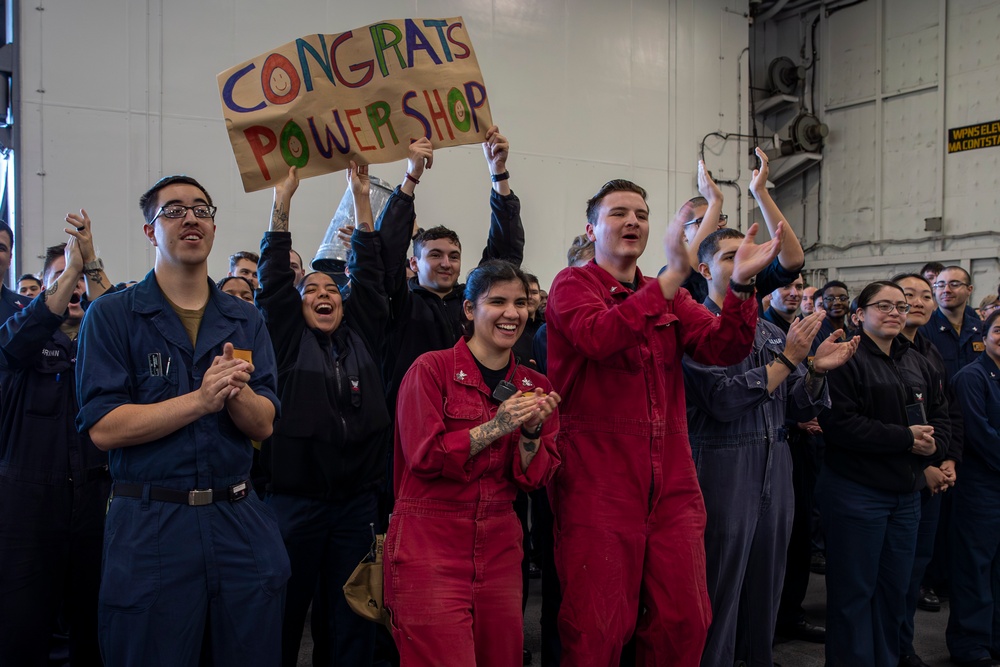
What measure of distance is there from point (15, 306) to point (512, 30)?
5.98 meters

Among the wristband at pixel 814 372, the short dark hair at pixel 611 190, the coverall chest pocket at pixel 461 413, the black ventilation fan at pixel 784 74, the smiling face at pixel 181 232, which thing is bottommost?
the coverall chest pocket at pixel 461 413

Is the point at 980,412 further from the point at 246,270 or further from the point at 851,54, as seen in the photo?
the point at 851,54

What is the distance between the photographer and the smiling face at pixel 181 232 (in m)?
2.48

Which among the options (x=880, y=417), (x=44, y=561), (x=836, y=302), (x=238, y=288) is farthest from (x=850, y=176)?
(x=44, y=561)

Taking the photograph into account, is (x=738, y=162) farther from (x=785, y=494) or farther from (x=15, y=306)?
(x=15, y=306)

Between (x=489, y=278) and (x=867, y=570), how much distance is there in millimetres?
2206

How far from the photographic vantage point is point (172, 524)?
2.28 metres

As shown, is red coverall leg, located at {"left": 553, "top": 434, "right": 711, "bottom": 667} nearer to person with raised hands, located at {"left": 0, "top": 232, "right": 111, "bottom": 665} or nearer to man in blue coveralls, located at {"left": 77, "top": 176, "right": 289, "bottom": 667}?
man in blue coveralls, located at {"left": 77, "top": 176, "right": 289, "bottom": 667}

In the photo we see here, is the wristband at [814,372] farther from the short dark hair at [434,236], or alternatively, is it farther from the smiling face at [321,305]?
the smiling face at [321,305]

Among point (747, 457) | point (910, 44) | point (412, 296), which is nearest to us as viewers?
point (747, 457)

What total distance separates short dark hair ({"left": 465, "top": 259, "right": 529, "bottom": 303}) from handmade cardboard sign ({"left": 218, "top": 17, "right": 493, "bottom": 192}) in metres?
0.85

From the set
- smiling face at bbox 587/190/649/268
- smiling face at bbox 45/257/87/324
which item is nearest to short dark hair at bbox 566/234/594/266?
smiling face at bbox 587/190/649/268

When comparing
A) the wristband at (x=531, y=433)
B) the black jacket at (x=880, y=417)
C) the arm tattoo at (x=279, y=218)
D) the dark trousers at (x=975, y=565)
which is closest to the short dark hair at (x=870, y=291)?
the black jacket at (x=880, y=417)

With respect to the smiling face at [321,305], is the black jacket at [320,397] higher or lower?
lower
